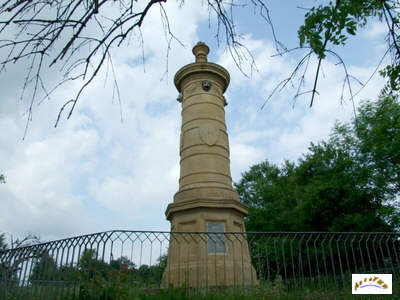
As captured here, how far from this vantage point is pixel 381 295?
5551 millimetres

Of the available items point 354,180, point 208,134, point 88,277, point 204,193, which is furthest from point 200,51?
point 354,180

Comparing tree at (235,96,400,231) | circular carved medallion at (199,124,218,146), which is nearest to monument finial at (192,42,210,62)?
circular carved medallion at (199,124,218,146)

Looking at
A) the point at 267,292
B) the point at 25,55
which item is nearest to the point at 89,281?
the point at 267,292

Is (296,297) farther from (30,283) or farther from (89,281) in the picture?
(30,283)

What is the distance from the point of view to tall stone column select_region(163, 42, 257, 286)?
7.22 metres

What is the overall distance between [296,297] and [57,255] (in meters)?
4.10

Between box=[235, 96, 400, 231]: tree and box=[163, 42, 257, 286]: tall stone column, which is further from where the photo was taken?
box=[235, 96, 400, 231]: tree

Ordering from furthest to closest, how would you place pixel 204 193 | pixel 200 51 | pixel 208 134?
pixel 200 51 < pixel 208 134 < pixel 204 193

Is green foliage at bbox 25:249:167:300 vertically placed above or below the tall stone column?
below
